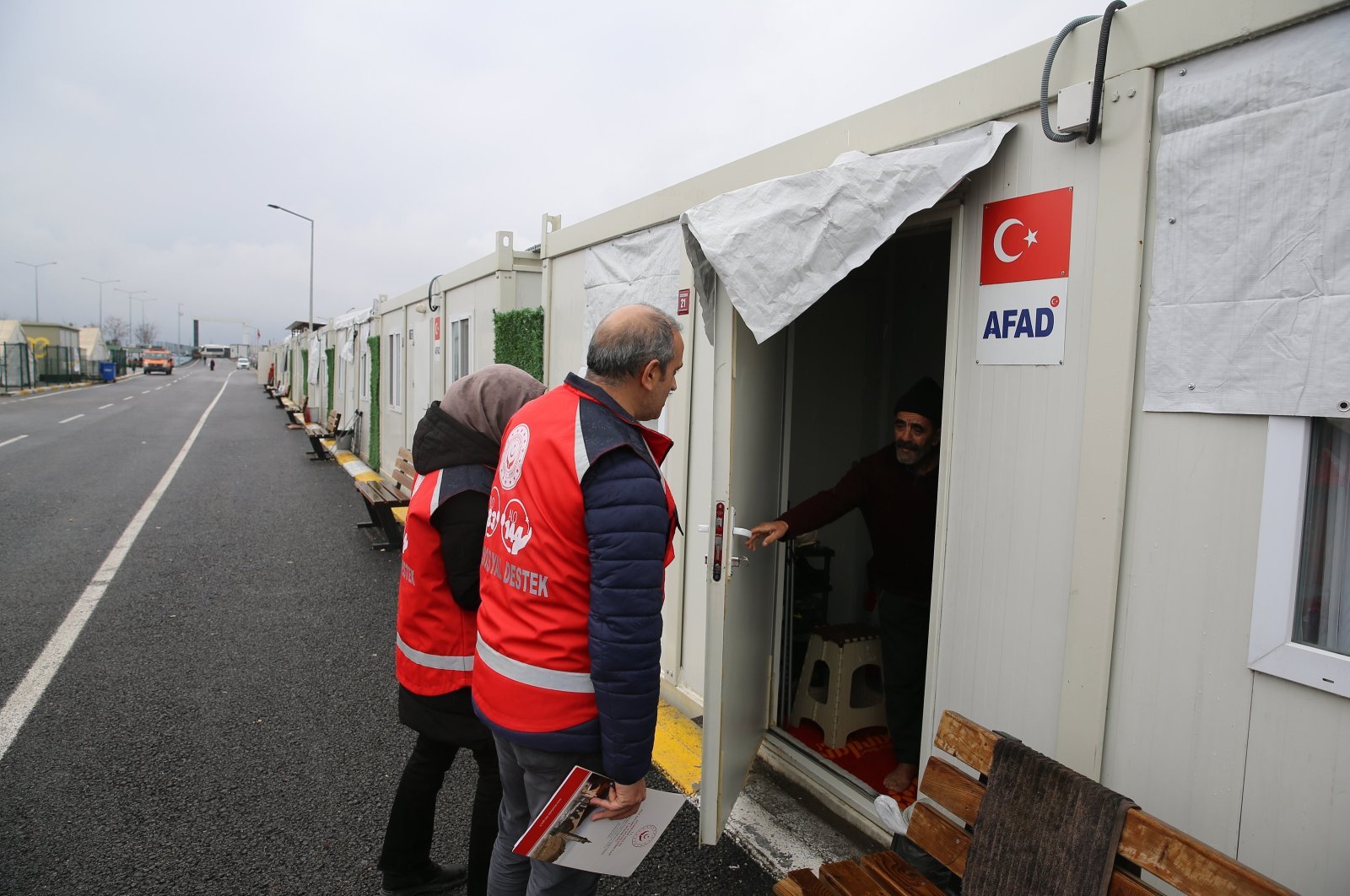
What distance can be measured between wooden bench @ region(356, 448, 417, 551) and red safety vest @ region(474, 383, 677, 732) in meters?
5.76

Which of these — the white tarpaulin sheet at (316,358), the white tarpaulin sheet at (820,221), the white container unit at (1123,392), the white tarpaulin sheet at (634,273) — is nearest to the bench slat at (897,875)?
the white container unit at (1123,392)

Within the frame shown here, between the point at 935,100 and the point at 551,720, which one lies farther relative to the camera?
the point at 935,100

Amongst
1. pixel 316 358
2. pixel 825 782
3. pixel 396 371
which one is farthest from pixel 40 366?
pixel 825 782

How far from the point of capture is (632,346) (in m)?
1.96

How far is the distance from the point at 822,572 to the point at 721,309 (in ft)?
8.06

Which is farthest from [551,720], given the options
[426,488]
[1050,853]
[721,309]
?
[721,309]

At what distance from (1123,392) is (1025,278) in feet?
1.66

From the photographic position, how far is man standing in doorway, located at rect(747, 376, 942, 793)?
3.42m

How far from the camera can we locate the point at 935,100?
2.75 m

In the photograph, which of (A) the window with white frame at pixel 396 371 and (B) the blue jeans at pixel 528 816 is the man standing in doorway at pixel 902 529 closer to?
(B) the blue jeans at pixel 528 816

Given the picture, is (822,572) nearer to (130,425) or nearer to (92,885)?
(92,885)

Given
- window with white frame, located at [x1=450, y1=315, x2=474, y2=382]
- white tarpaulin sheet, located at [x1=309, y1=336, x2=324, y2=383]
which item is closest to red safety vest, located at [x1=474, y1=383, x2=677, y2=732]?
window with white frame, located at [x1=450, y1=315, x2=474, y2=382]

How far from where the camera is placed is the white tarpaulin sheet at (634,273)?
4.30m

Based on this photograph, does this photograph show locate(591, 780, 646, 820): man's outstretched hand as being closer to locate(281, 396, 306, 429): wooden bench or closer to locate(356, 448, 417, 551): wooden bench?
locate(356, 448, 417, 551): wooden bench
